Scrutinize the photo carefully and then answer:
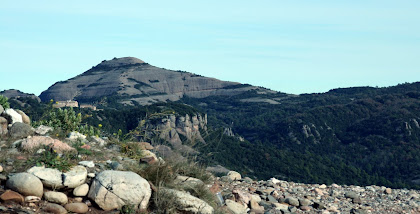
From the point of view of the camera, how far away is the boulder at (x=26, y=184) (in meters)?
7.78

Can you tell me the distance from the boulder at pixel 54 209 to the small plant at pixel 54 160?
36.3 inches

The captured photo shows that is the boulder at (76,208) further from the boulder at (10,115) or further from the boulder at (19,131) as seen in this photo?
the boulder at (10,115)

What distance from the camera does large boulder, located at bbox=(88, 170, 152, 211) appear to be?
26.3 feet

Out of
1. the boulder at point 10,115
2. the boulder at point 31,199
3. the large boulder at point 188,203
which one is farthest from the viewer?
the boulder at point 10,115

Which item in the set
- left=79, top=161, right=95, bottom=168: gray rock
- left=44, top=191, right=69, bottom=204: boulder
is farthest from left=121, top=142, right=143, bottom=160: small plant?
left=44, top=191, right=69, bottom=204: boulder

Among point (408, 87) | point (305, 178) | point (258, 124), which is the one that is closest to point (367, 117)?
point (258, 124)

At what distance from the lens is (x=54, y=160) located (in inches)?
338

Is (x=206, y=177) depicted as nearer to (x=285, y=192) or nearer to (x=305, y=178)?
(x=285, y=192)

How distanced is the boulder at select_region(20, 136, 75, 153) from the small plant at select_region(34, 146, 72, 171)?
0.32m

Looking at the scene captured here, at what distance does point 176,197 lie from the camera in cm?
839

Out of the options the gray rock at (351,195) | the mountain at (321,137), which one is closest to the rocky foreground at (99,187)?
the gray rock at (351,195)

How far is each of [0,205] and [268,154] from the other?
84.2m

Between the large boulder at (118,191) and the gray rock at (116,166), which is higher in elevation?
the gray rock at (116,166)

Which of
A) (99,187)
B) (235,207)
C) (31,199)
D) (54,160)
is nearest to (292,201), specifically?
(235,207)
